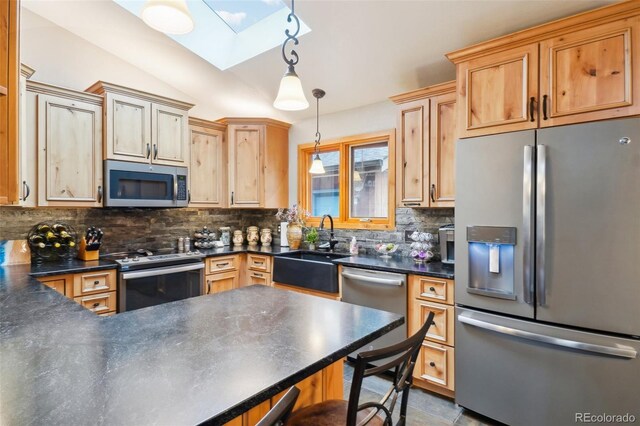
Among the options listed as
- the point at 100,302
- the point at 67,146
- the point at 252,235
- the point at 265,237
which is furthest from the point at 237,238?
the point at 67,146

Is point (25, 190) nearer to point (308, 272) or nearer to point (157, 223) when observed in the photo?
point (157, 223)

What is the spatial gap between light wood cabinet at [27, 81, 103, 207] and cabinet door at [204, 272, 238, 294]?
48.7 inches

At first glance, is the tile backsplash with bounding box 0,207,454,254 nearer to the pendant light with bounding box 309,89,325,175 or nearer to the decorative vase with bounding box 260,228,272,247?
the decorative vase with bounding box 260,228,272,247

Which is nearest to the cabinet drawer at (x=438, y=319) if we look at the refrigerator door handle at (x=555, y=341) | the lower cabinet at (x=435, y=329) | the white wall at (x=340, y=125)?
the lower cabinet at (x=435, y=329)

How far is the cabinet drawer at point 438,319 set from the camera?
2.22 meters

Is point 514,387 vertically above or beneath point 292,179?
beneath

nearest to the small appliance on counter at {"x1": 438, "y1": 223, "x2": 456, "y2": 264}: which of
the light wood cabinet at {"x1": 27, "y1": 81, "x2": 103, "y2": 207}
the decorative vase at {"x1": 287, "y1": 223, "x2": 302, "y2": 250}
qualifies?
the decorative vase at {"x1": 287, "y1": 223, "x2": 302, "y2": 250}

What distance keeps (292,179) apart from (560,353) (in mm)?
3096

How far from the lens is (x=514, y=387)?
1.90 metres

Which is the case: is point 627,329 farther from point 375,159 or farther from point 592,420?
point 375,159

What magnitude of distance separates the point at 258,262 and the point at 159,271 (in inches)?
38.9

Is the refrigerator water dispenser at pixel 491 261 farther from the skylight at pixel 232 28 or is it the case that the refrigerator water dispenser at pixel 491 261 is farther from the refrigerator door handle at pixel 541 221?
the skylight at pixel 232 28

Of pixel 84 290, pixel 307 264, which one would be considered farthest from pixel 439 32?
→ pixel 84 290

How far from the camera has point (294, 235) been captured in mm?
3721
